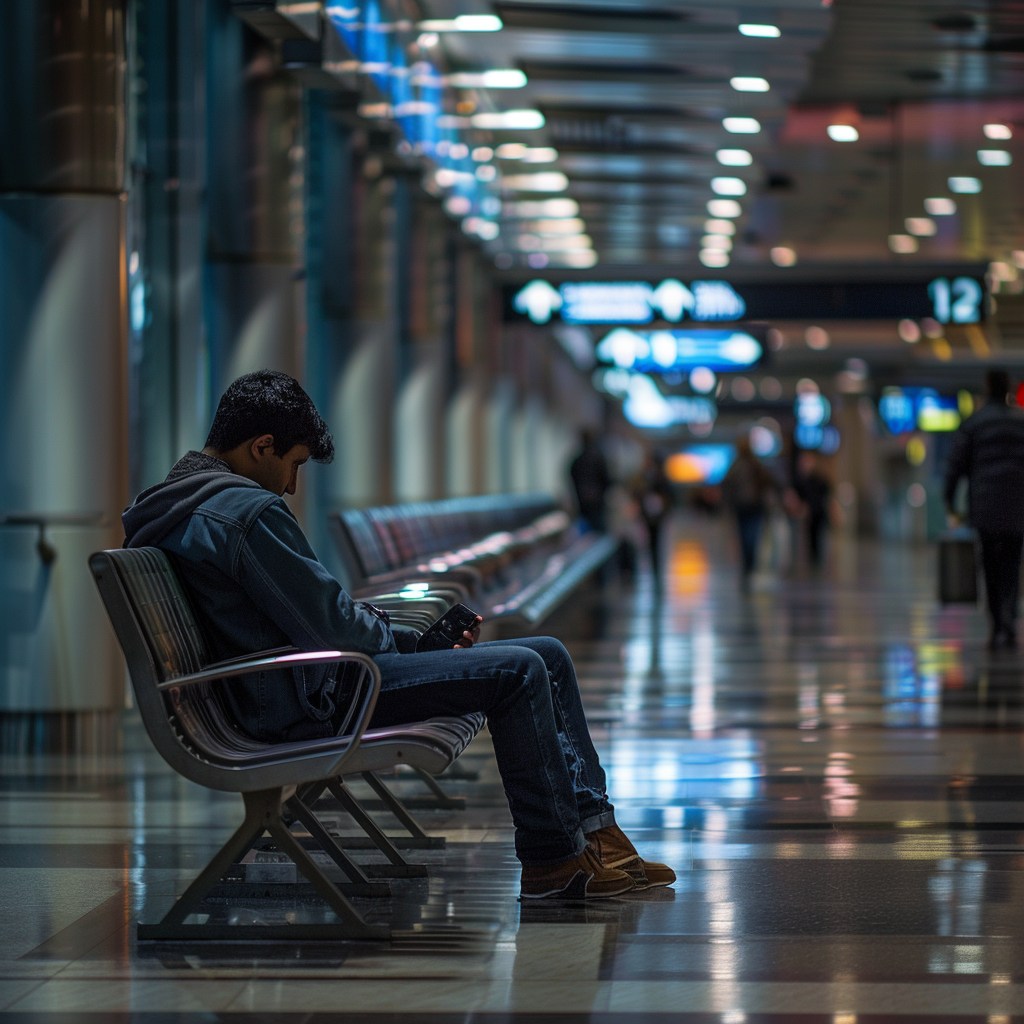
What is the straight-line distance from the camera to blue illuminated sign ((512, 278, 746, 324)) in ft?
57.9

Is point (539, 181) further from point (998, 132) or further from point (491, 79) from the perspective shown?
point (998, 132)

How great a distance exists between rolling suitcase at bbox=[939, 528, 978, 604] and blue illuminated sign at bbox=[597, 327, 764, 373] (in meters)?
7.35

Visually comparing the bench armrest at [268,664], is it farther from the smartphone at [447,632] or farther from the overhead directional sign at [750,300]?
the overhead directional sign at [750,300]

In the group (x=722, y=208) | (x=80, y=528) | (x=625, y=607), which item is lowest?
(x=625, y=607)

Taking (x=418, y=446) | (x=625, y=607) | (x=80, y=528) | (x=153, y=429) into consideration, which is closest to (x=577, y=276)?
(x=418, y=446)

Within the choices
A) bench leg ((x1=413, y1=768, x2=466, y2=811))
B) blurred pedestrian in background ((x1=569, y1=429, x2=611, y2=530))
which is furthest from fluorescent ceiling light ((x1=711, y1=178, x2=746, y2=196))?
bench leg ((x1=413, y1=768, x2=466, y2=811))

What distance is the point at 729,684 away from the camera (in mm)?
9461

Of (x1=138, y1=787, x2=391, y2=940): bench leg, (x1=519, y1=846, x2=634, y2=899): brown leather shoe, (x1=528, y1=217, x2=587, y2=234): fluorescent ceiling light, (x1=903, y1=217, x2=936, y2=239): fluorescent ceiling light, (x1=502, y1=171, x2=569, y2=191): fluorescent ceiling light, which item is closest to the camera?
(x1=138, y1=787, x2=391, y2=940): bench leg

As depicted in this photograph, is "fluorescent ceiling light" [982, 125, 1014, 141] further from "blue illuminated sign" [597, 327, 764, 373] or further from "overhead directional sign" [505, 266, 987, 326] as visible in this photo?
"blue illuminated sign" [597, 327, 764, 373]

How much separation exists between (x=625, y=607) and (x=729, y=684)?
6370 millimetres

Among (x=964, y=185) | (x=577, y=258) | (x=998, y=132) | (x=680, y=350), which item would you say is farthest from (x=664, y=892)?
(x=577, y=258)

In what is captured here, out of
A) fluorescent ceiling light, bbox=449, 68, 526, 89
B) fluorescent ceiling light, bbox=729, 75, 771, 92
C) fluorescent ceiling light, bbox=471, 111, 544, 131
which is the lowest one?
fluorescent ceiling light, bbox=729, 75, 771, 92

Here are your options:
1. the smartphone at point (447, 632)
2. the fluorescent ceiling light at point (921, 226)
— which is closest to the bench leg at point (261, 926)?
the smartphone at point (447, 632)

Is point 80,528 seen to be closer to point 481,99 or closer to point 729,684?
point 729,684
